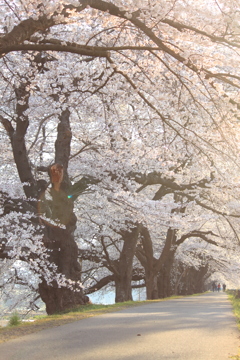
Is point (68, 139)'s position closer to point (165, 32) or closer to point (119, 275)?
point (165, 32)

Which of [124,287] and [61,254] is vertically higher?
[61,254]

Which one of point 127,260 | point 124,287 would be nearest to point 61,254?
point 127,260

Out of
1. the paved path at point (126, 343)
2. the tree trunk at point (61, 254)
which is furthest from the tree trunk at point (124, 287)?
the paved path at point (126, 343)

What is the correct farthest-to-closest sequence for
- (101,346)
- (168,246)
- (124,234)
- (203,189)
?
(168,246)
(124,234)
(203,189)
(101,346)

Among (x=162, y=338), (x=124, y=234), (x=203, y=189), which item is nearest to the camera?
(x=162, y=338)

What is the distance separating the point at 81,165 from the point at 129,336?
32.3 ft

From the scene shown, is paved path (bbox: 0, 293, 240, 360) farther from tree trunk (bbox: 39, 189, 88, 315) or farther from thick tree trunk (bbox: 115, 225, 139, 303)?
thick tree trunk (bbox: 115, 225, 139, 303)

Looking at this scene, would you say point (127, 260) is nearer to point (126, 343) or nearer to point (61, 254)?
point (61, 254)

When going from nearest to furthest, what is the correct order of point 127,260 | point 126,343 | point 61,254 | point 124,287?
point 126,343, point 61,254, point 127,260, point 124,287

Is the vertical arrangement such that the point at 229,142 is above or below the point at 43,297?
above

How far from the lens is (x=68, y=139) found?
1314 centimetres

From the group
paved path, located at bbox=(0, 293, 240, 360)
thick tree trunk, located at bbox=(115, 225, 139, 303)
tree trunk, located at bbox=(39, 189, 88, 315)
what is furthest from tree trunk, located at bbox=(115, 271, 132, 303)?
paved path, located at bbox=(0, 293, 240, 360)

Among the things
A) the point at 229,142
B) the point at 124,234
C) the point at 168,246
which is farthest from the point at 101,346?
the point at 168,246

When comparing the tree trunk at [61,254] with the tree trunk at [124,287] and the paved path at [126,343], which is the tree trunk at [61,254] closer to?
the paved path at [126,343]
